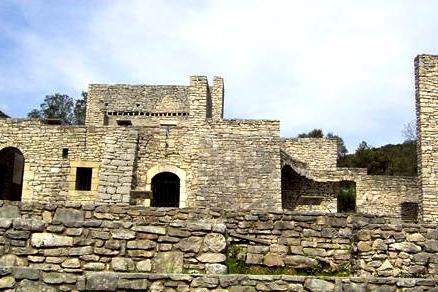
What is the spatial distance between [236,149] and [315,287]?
13838 mm

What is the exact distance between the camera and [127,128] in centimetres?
1998

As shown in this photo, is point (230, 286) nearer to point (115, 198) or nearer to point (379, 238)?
point (379, 238)

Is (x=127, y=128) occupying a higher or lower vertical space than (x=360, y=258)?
higher

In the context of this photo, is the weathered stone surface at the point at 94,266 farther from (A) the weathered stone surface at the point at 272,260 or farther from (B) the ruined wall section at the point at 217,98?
(B) the ruined wall section at the point at 217,98

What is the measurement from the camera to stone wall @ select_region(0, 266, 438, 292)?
6.15 metres

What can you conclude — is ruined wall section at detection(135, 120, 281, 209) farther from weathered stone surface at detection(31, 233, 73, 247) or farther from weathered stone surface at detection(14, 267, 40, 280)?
weathered stone surface at detection(14, 267, 40, 280)

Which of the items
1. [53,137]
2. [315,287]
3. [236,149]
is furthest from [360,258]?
[53,137]

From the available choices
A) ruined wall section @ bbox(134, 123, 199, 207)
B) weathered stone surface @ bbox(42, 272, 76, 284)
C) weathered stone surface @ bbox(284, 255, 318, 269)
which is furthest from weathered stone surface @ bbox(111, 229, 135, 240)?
ruined wall section @ bbox(134, 123, 199, 207)

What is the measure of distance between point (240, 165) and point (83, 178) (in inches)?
208

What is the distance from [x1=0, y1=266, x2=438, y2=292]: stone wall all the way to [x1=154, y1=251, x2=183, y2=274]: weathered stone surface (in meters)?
0.37

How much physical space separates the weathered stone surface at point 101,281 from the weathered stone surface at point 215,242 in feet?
3.81

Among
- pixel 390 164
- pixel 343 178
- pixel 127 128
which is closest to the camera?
pixel 127 128

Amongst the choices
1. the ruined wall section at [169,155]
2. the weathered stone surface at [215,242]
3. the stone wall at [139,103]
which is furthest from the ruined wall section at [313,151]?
the weathered stone surface at [215,242]

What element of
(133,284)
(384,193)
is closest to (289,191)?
(384,193)
